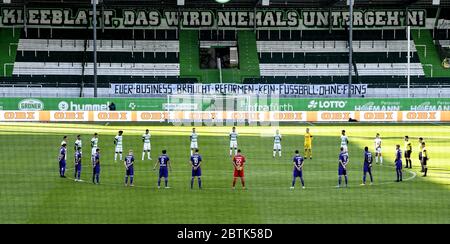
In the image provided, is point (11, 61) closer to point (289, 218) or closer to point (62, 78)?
point (62, 78)

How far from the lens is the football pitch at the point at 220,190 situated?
937 inches

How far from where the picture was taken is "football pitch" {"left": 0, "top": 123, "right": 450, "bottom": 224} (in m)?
23.8

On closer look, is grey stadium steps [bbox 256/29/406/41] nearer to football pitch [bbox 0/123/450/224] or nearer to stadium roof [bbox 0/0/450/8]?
stadium roof [bbox 0/0/450/8]

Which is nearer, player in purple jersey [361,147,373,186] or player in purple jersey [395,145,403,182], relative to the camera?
player in purple jersey [361,147,373,186]

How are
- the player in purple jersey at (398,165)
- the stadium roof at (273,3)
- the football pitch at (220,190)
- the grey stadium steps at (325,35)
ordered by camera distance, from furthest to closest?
the grey stadium steps at (325,35) < the stadium roof at (273,3) < the player in purple jersey at (398,165) < the football pitch at (220,190)

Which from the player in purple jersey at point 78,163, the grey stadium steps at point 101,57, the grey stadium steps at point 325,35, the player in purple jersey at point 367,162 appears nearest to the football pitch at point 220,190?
the player in purple jersey at point 367,162

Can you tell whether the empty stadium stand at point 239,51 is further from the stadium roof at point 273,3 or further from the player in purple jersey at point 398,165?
the player in purple jersey at point 398,165

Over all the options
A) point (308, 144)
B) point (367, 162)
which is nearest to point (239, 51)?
point (308, 144)

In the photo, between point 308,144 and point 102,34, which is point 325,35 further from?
point 308,144

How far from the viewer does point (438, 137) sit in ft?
180

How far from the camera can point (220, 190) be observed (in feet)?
96.0

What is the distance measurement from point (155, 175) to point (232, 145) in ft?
27.6

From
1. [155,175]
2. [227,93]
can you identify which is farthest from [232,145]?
[227,93]

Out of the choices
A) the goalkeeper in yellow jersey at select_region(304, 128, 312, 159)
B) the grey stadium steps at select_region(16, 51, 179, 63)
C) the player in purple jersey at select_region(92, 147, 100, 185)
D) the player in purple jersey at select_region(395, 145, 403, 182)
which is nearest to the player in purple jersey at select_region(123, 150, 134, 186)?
the player in purple jersey at select_region(92, 147, 100, 185)
